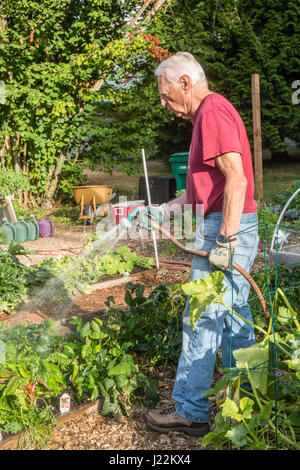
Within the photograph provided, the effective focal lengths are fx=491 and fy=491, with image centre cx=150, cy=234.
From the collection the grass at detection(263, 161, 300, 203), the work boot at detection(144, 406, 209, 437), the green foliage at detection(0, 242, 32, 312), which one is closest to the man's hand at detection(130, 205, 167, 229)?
the work boot at detection(144, 406, 209, 437)

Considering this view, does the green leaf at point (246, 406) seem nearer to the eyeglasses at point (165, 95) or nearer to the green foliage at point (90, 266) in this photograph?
the eyeglasses at point (165, 95)

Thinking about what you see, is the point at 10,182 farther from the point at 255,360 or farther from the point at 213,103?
the point at 255,360

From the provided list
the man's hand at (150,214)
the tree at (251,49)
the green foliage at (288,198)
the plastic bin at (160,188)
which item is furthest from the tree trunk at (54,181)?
the man's hand at (150,214)

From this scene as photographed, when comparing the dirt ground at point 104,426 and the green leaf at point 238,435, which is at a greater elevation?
the green leaf at point 238,435

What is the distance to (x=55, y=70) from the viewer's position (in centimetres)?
841

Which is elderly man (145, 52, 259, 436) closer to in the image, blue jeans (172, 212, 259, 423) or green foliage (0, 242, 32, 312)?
blue jeans (172, 212, 259, 423)

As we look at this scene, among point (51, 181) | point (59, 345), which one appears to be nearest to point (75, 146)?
point (51, 181)

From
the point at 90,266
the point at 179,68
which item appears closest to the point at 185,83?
the point at 179,68

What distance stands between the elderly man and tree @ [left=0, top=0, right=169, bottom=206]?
6.57 meters

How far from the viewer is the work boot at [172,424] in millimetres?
2295

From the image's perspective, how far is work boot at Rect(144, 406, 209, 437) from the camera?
229cm

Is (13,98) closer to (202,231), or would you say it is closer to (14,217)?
(14,217)

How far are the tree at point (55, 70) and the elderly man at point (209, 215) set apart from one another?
21.6 ft
